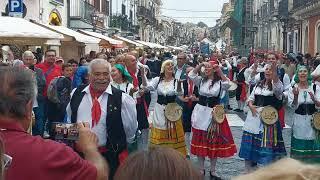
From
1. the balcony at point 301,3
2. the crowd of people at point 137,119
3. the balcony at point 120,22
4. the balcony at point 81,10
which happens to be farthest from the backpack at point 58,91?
the balcony at point 120,22

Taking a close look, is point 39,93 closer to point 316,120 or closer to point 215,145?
point 215,145

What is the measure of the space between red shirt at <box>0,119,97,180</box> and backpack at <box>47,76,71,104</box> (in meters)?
6.92

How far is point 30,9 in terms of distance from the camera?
25.3 metres

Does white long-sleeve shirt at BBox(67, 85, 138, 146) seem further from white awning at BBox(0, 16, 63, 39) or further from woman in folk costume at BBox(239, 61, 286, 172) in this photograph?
white awning at BBox(0, 16, 63, 39)

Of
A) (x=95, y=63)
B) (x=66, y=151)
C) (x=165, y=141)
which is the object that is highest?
(x=95, y=63)

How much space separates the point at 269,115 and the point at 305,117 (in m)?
0.63

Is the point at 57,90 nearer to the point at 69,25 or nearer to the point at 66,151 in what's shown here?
the point at 66,151

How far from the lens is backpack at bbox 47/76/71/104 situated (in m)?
9.86

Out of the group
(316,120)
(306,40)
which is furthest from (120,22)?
(316,120)

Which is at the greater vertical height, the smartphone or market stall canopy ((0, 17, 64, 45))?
market stall canopy ((0, 17, 64, 45))

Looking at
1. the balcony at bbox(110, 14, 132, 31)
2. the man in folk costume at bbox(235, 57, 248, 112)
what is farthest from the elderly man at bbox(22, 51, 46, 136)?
the balcony at bbox(110, 14, 132, 31)

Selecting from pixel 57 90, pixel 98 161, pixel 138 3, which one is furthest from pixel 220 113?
pixel 138 3

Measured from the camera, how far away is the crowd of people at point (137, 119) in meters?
2.91

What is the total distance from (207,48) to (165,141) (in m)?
34.2
